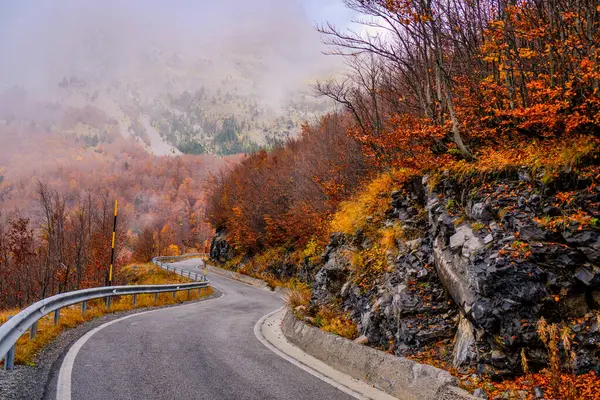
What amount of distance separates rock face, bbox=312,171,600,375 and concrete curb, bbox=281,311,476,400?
483 mm

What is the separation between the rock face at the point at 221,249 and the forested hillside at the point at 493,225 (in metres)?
35.1

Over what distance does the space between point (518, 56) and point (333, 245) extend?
6593mm

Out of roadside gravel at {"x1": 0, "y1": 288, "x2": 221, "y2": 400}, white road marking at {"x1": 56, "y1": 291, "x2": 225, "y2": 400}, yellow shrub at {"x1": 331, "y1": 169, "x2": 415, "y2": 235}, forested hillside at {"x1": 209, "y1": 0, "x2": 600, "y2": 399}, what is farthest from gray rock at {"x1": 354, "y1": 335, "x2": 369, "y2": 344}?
roadside gravel at {"x1": 0, "y1": 288, "x2": 221, "y2": 400}

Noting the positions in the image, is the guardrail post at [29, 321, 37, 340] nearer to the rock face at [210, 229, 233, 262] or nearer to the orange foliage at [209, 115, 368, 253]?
the orange foliage at [209, 115, 368, 253]

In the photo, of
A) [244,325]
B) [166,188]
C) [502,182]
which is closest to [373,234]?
[502,182]

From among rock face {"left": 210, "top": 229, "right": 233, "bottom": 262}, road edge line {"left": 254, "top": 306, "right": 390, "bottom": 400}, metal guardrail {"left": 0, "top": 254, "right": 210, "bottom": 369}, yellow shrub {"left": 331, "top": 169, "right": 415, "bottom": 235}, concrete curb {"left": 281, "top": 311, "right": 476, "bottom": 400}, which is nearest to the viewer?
concrete curb {"left": 281, "top": 311, "right": 476, "bottom": 400}

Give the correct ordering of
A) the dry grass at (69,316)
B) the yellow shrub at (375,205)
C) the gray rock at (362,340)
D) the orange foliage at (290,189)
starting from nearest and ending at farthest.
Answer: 1. the dry grass at (69,316)
2. the gray rock at (362,340)
3. the yellow shrub at (375,205)
4. the orange foliage at (290,189)

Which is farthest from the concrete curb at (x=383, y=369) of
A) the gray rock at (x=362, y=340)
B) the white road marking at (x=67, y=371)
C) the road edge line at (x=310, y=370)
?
the white road marking at (x=67, y=371)

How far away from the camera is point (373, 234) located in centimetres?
1043

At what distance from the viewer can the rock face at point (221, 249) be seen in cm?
4600

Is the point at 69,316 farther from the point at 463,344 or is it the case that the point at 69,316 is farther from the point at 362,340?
the point at 463,344

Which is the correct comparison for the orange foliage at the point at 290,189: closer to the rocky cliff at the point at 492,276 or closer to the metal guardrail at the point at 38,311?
the metal guardrail at the point at 38,311

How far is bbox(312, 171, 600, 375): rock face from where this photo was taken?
5.05 metres

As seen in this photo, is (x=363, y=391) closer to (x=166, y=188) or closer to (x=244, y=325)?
(x=244, y=325)
